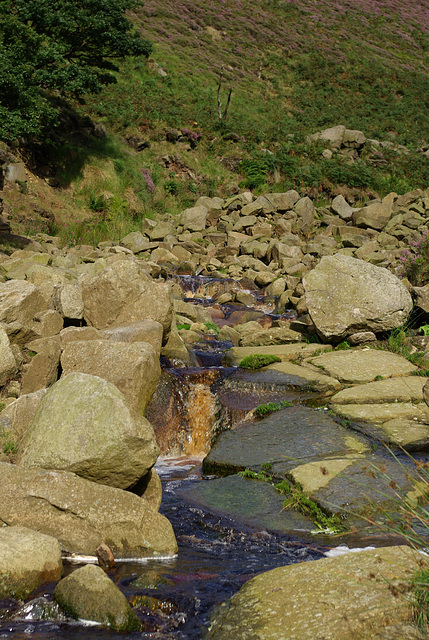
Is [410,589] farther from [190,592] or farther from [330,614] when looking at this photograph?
[190,592]

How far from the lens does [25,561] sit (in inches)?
153

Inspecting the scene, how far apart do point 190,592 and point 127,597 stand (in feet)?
1.46

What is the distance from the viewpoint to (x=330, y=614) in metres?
3.22

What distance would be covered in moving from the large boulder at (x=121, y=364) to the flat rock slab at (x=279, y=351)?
120 inches

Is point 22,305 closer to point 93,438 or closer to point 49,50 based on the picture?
point 93,438

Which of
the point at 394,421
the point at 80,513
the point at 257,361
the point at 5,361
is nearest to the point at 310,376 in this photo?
the point at 257,361

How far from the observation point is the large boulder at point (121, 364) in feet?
24.3

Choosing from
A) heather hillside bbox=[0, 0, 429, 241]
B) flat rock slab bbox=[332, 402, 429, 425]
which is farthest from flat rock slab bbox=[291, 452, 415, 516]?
heather hillside bbox=[0, 0, 429, 241]

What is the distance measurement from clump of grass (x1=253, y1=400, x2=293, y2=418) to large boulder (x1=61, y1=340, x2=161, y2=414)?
5.13 ft

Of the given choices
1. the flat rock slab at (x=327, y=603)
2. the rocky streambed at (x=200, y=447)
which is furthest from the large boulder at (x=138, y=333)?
the flat rock slab at (x=327, y=603)

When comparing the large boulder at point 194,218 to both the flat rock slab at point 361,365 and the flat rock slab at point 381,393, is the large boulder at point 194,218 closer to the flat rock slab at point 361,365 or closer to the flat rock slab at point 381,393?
the flat rock slab at point 361,365

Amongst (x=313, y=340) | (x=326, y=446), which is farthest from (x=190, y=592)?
(x=313, y=340)

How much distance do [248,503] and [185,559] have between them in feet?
4.11

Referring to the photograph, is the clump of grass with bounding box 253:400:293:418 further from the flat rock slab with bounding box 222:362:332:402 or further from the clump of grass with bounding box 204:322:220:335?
the clump of grass with bounding box 204:322:220:335
